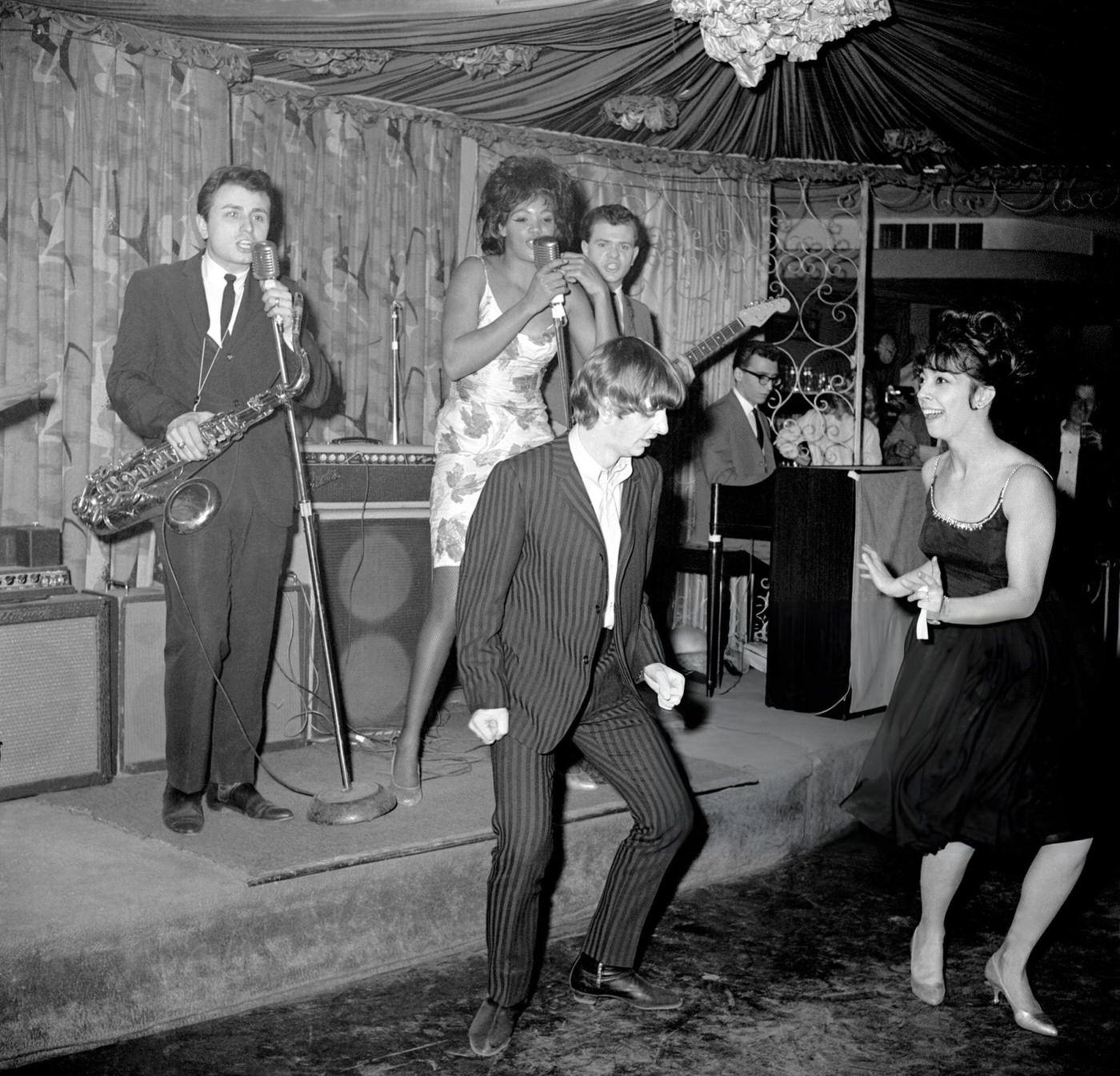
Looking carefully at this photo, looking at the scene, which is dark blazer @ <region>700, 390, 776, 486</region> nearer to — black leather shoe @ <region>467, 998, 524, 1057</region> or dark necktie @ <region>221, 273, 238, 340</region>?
dark necktie @ <region>221, 273, 238, 340</region>

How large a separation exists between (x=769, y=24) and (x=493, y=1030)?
3707mm

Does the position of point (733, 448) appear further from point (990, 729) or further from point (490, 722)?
point (490, 722)

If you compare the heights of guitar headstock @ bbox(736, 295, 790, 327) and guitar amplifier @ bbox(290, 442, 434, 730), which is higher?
guitar headstock @ bbox(736, 295, 790, 327)

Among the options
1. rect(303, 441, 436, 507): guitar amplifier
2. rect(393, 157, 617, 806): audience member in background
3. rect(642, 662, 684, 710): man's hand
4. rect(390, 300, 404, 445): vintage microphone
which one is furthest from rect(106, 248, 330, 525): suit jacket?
rect(390, 300, 404, 445): vintage microphone

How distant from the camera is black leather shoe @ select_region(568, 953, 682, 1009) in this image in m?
3.10

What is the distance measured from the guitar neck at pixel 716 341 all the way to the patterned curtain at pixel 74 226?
8.13 ft

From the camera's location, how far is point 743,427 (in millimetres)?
6297

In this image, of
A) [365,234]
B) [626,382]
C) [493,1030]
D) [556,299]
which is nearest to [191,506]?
[556,299]

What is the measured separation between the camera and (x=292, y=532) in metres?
4.45

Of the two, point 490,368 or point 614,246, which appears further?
point 614,246

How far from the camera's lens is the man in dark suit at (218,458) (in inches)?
136

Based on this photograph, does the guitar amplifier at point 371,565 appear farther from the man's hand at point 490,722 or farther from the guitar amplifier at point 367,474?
the man's hand at point 490,722

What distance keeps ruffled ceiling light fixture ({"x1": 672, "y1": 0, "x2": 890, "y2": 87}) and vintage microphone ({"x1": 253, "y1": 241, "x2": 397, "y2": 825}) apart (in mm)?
2028

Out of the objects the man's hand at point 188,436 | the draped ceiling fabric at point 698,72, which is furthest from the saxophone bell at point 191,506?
the draped ceiling fabric at point 698,72
